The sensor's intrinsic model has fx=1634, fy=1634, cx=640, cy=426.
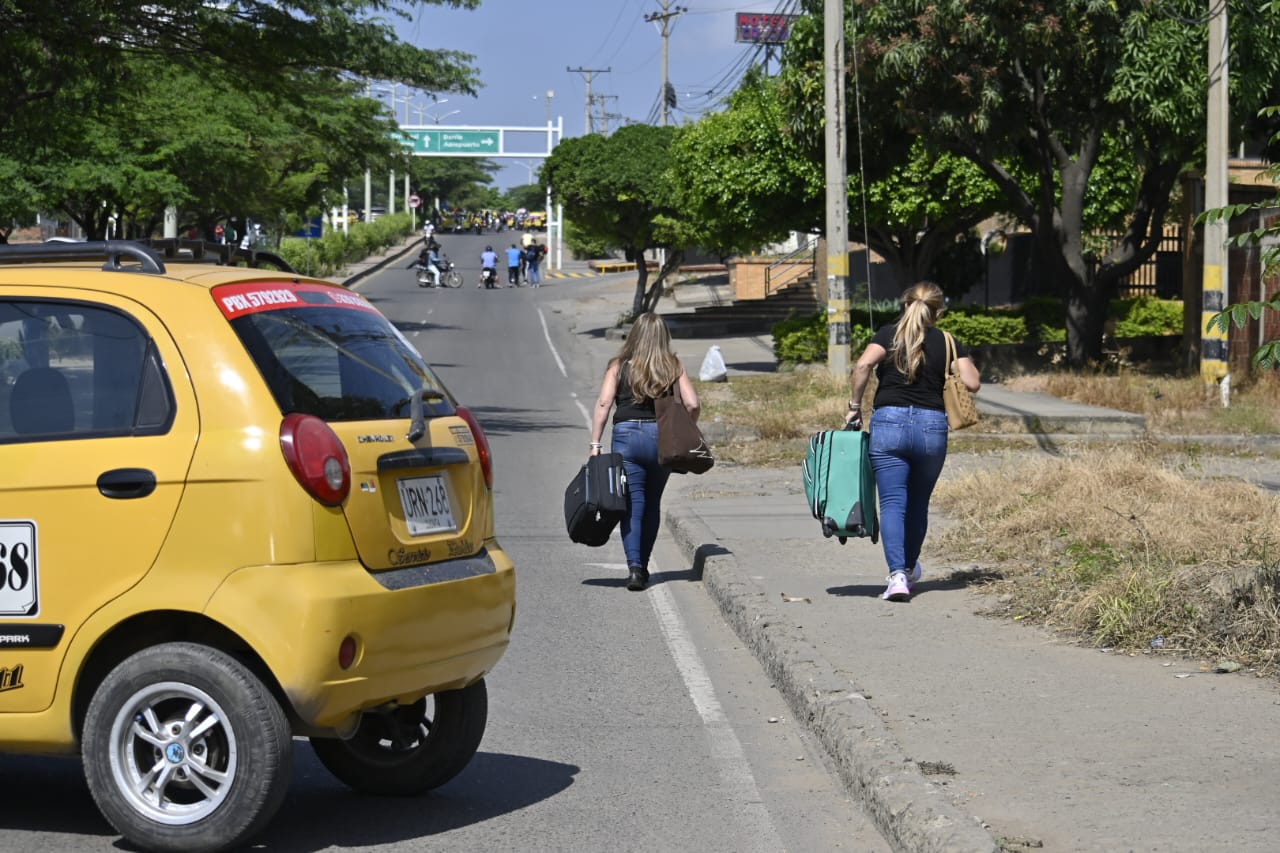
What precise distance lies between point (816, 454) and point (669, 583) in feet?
5.77

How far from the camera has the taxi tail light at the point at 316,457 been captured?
4934 millimetres

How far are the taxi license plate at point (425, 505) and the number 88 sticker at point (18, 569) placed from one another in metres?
1.15

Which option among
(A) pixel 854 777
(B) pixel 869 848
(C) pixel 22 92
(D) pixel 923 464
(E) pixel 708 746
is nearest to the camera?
(B) pixel 869 848

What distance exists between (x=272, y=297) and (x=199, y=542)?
900mm

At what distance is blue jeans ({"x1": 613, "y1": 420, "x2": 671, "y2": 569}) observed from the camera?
10.1 metres

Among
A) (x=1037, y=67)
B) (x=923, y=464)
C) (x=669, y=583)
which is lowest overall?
(x=669, y=583)

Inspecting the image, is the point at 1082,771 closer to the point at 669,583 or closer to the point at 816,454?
the point at 816,454

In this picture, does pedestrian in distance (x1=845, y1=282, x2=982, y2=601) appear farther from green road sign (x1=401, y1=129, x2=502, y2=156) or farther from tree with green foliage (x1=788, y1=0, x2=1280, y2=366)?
green road sign (x1=401, y1=129, x2=502, y2=156)

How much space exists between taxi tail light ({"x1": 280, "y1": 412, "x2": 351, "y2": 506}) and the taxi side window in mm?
409

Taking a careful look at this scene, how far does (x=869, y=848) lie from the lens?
5352 mm

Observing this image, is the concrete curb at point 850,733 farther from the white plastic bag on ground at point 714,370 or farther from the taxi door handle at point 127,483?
the white plastic bag on ground at point 714,370

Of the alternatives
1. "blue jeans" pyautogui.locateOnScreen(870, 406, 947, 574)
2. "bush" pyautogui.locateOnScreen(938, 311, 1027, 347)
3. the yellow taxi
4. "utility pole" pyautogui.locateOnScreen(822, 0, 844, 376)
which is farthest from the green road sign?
the yellow taxi

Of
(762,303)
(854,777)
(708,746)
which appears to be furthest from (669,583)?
(762,303)

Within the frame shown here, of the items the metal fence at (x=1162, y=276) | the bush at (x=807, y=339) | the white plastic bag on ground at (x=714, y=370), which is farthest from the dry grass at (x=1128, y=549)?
the metal fence at (x=1162, y=276)
